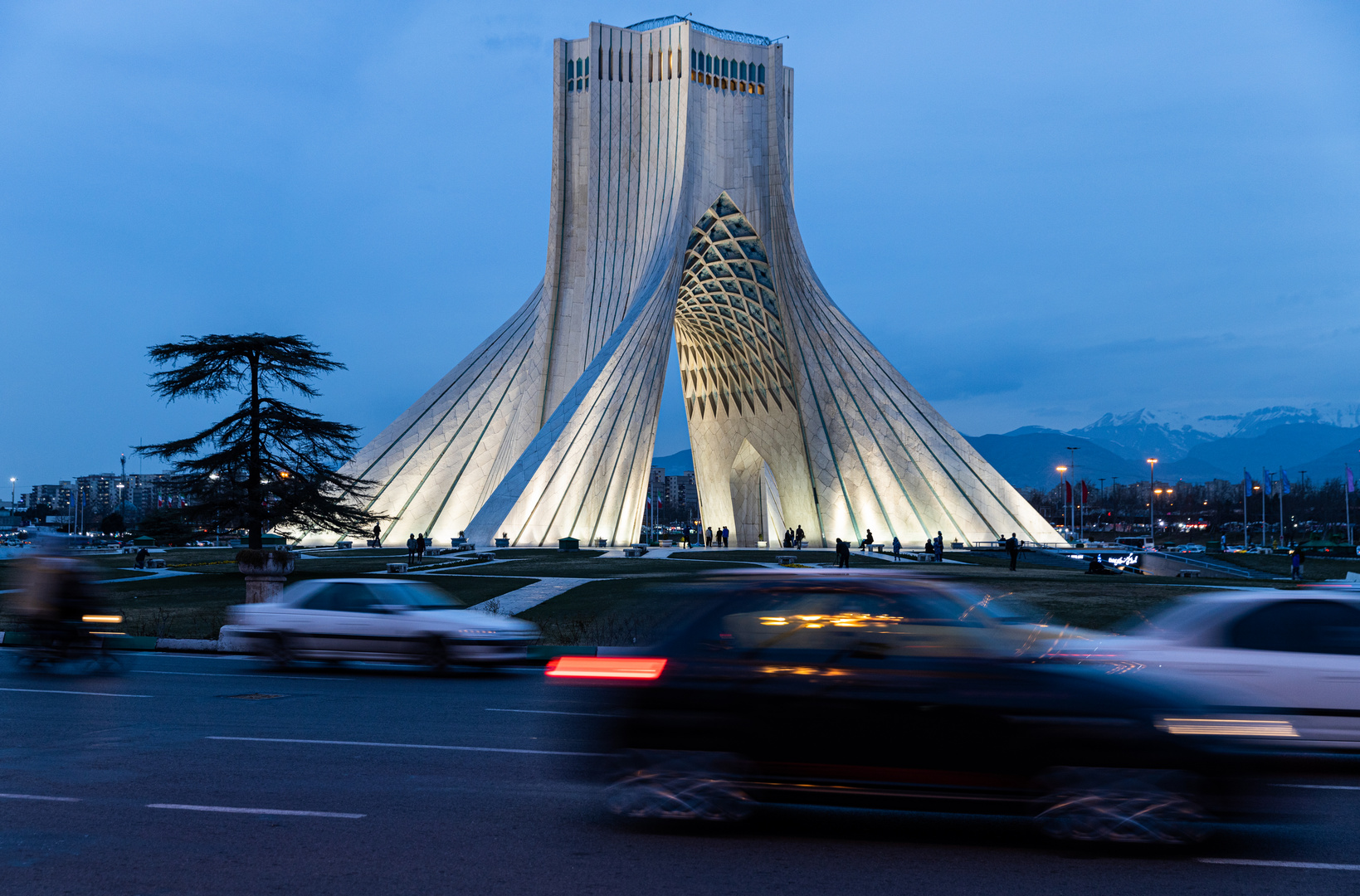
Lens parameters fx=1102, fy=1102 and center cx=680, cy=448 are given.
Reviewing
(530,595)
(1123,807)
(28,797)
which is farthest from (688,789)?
(530,595)

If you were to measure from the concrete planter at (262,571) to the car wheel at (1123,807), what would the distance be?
670 inches

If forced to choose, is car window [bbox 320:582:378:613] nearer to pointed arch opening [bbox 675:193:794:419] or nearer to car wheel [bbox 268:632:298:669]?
car wheel [bbox 268:632:298:669]

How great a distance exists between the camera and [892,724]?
5.53 meters

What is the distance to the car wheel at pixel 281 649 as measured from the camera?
13.4m

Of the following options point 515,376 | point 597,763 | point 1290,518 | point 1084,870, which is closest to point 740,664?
point 597,763

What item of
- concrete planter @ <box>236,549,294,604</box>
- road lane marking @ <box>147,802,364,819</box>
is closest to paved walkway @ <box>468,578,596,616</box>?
concrete planter @ <box>236,549,294,604</box>

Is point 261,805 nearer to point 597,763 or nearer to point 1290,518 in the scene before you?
point 597,763

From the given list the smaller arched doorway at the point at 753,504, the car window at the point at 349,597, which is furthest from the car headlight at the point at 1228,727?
the smaller arched doorway at the point at 753,504

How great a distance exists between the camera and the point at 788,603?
6000mm

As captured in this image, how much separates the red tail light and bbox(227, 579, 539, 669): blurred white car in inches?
273

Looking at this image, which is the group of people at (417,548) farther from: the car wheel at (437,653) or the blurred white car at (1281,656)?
the blurred white car at (1281,656)

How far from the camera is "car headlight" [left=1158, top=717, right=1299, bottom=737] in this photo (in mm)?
5367

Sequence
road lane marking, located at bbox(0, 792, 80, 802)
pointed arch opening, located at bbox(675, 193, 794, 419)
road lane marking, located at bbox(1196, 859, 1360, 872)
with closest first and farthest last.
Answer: road lane marking, located at bbox(1196, 859, 1360, 872)
road lane marking, located at bbox(0, 792, 80, 802)
pointed arch opening, located at bbox(675, 193, 794, 419)

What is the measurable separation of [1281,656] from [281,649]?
35.5ft
